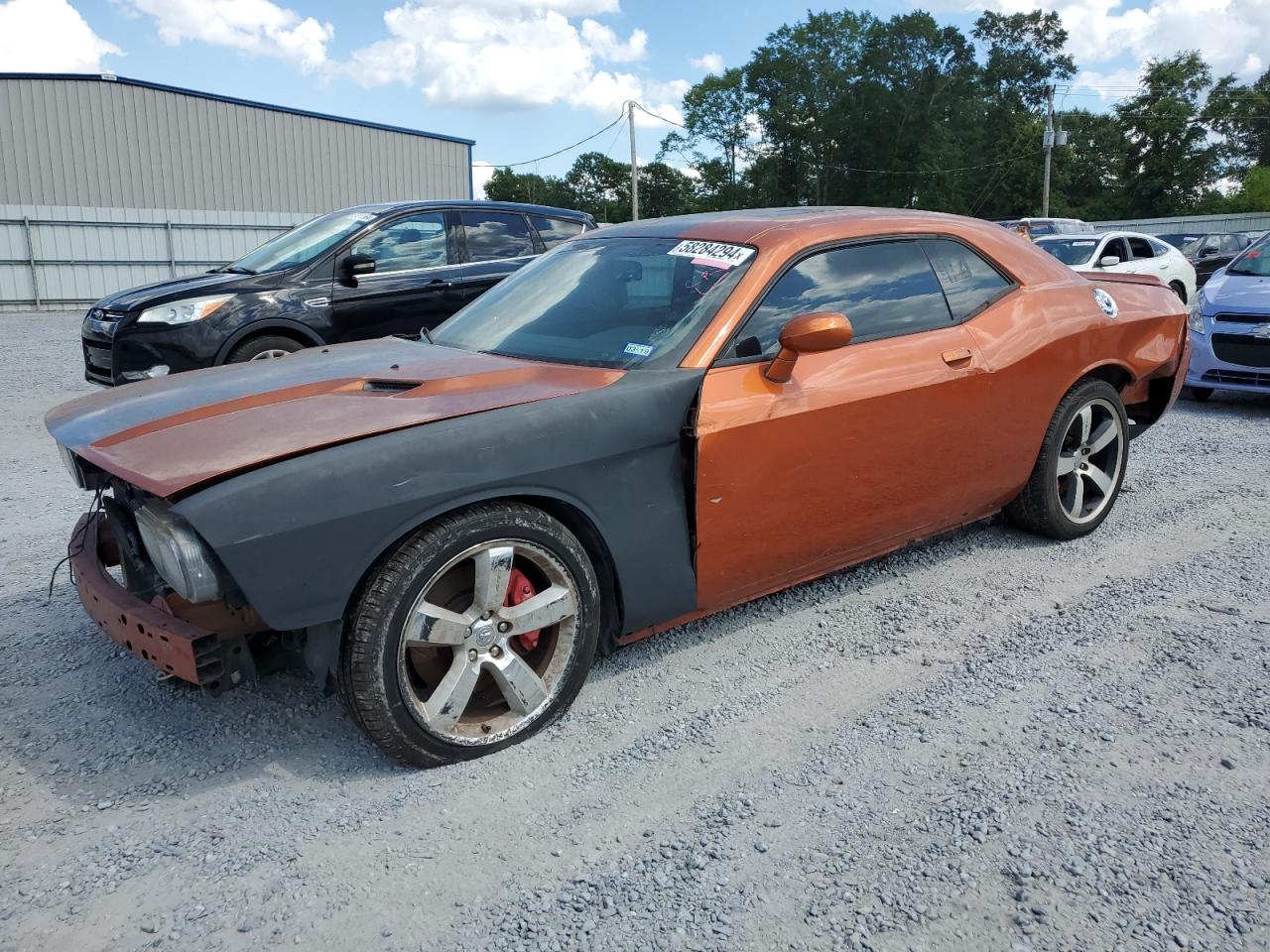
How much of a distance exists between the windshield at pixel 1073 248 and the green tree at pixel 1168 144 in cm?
5176

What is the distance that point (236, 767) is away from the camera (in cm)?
284

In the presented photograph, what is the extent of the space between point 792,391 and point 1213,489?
3.60m

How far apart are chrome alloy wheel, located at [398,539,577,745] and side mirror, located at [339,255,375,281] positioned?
484 centimetres

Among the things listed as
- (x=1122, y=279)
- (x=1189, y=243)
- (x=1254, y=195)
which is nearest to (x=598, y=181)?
(x=1254, y=195)

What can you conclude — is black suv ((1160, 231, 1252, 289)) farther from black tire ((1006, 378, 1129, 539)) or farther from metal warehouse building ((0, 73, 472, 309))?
metal warehouse building ((0, 73, 472, 309))

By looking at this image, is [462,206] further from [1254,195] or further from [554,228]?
[1254,195]

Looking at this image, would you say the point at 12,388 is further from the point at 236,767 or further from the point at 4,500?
the point at 236,767

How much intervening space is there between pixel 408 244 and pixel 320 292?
2.86ft

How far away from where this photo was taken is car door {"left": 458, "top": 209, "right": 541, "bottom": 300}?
8.11 meters

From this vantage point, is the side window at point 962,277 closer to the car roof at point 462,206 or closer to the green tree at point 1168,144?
the car roof at point 462,206

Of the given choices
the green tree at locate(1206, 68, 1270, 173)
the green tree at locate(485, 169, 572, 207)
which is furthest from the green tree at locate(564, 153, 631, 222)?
the green tree at locate(1206, 68, 1270, 173)

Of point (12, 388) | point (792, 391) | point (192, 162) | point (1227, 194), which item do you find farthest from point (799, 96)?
point (792, 391)

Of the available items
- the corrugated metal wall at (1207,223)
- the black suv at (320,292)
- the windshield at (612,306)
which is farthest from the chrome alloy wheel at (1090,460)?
the corrugated metal wall at (1207,223)

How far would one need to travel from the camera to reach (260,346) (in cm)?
722
